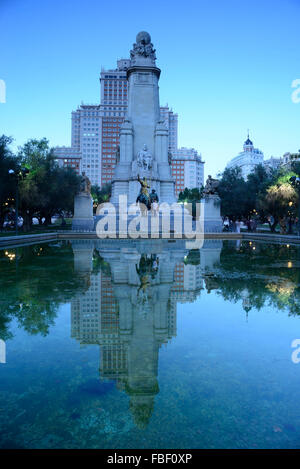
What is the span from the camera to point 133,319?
16.3 feet

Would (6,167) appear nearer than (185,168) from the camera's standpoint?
Yes

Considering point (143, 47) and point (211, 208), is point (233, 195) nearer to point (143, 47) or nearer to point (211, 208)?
point (211, 208)

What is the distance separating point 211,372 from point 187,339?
99 cm

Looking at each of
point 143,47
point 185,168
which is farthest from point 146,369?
point 185,168

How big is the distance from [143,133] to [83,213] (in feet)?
42.0

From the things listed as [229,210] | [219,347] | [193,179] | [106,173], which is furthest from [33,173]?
[193,179]

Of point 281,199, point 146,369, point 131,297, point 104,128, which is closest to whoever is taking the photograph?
point 146,369

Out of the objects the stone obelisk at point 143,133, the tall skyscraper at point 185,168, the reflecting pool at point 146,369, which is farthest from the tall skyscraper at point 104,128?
the reflecting pool at point 146,369

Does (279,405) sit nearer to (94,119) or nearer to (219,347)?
(219,347)

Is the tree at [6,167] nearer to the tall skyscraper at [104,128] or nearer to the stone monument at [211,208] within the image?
the stone monument at [211,208]

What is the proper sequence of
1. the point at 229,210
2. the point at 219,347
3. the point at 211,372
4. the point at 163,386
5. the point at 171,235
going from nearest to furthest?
the point at 163,386, the point at 211,372, the point at 219,347, the point at 171,235, the point at 229,210

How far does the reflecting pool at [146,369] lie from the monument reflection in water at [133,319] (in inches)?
0.7

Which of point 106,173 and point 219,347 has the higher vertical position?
point 106,173

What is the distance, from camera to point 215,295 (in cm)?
691
